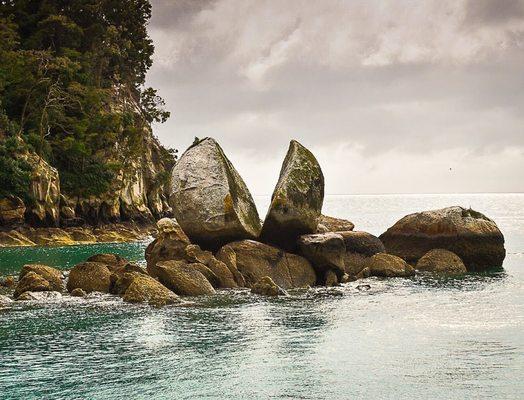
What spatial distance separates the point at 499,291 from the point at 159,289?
611 inches

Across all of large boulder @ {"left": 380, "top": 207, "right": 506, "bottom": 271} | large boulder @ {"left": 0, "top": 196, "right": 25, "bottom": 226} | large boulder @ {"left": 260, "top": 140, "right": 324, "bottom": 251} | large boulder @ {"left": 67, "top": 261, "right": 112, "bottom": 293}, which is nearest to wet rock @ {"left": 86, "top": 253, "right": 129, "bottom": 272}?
large boulder @ {"left": 67, "top": 261, "right": 112, "bottom": 293}

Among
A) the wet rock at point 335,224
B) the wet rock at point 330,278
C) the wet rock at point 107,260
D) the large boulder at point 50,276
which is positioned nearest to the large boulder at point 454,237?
the wet rock at point 335,224

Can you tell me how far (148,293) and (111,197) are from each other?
5087cm

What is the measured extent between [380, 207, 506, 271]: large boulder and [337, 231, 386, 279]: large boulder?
335 centimetres

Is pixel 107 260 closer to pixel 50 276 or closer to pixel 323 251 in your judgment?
pixel 50 276

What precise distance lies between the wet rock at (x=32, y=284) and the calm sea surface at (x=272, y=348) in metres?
2.33

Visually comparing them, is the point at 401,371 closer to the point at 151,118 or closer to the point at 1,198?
the point at 1,198

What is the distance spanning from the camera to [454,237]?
36219 millimetres

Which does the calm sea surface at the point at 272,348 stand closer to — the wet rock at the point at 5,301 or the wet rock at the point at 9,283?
the wet rock at the point at 5,301

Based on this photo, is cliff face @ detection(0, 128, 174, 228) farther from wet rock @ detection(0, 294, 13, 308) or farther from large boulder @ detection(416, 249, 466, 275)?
large boulder @ detection(416, 249, 466, 275)

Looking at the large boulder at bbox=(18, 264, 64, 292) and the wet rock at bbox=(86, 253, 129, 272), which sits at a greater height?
the wet rock at bbox=(86, 253, 129, 272)

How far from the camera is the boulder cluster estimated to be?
26734mm

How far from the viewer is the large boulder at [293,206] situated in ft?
99.9

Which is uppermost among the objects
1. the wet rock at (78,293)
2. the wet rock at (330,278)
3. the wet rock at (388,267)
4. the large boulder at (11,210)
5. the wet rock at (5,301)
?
the large boulder at (11,210)
